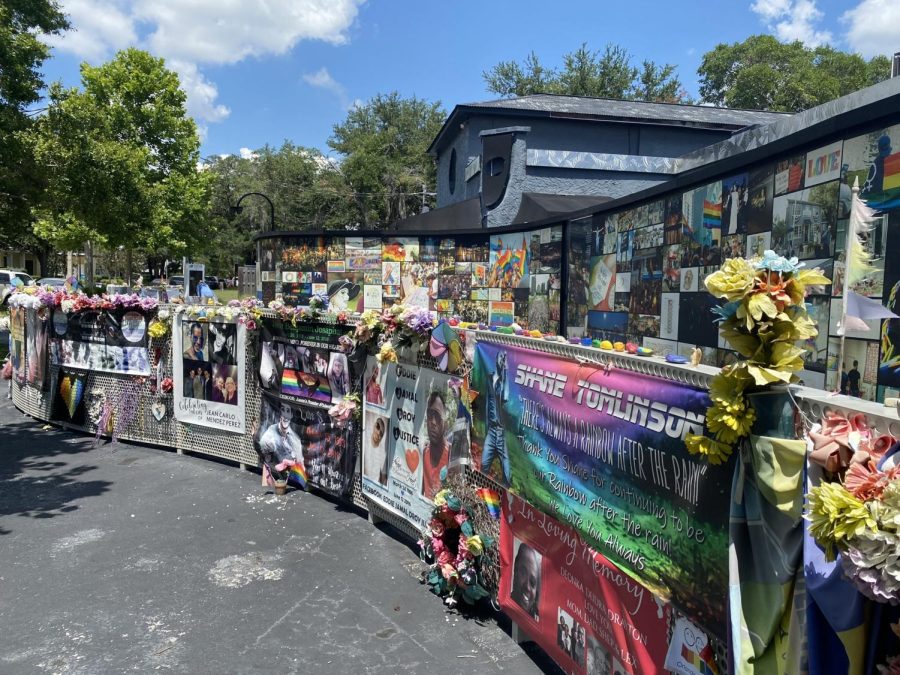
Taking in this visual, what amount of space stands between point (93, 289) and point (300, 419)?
16.3ft

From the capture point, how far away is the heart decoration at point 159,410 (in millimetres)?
8703

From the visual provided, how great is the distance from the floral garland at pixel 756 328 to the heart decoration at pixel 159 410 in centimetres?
808

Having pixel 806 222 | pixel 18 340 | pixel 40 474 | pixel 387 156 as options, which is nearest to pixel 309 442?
pixel 40 474

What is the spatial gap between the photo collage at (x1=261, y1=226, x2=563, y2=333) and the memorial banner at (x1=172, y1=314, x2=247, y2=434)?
16.3ft

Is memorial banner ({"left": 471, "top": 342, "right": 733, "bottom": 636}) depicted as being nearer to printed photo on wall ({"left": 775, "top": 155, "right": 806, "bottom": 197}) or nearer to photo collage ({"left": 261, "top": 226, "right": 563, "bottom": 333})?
printed photo on wall ({"left": 775, "top": 155, "right": 806, "bottom": 197})

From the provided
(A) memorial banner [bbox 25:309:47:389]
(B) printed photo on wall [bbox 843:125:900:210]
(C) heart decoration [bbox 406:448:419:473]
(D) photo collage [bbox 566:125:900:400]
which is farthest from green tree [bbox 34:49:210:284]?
(B) printed photo on wall [bbox 843:125:900:210]

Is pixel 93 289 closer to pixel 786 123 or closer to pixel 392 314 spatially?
pixel 392 314

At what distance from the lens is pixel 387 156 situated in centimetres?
5256

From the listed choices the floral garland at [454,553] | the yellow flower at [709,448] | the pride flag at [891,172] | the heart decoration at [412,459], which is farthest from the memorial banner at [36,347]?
the pride flag at [891,172]

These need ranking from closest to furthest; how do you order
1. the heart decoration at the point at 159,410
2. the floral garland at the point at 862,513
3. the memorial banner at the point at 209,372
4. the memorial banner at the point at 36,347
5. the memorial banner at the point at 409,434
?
the floral garland at the point at 862,513
the memorial banner at the point at 409,434
the memorial banner at the point at 209,372
the heart decoration at the point at 159,410
the memorial banner at the point at 36,347

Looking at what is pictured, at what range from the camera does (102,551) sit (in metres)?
5.41

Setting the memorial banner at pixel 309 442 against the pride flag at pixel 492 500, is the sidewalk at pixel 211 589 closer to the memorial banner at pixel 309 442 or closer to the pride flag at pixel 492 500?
the memorial banner at pixel 309 442

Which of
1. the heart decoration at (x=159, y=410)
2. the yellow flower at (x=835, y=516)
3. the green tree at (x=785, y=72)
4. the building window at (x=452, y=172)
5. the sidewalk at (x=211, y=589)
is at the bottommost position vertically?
the sidewalk at (x=211, y=589)

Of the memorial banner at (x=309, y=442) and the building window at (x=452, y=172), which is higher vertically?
the building window at (x=452, y=172)
